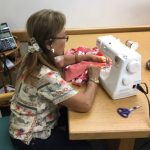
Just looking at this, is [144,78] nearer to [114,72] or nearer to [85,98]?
[114,72]

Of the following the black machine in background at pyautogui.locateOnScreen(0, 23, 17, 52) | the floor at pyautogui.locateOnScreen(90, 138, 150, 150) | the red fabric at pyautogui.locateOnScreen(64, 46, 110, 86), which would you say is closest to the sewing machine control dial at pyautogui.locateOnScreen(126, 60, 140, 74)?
the red fabric at pyautogui.locateOnScreen(64, 46, 110, 86)

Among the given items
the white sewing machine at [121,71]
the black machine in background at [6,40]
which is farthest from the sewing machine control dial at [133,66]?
the black machine in background at [6,40]

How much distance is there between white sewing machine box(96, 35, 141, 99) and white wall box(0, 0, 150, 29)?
2.77ft

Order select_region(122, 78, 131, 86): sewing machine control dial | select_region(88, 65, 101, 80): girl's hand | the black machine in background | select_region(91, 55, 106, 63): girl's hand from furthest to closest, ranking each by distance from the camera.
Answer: the black machine in background < select_region(91, 55, 106, 63): girl's hand < select_region(88, 65, 101, 80): girl's hand < select_region(122, 78, 131, 86): sewing machine control dial

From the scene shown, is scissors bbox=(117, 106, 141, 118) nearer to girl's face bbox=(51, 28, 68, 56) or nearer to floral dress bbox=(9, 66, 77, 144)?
floral dress bbox=(9, 66, 77, 144)

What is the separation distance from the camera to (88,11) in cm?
204

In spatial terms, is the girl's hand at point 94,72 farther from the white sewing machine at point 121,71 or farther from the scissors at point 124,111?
the scissors at point 124,111

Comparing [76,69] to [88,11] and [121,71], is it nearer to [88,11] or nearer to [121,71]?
[121,71]

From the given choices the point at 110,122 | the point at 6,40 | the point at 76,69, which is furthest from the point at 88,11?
the point at 110,122

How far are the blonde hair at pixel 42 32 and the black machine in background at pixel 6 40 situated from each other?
2.43 ft

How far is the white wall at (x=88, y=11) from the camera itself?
6.52ft

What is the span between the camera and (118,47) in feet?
3.86

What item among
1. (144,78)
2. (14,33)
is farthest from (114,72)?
(14,33)

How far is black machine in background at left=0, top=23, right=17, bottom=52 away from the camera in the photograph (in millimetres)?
1836
